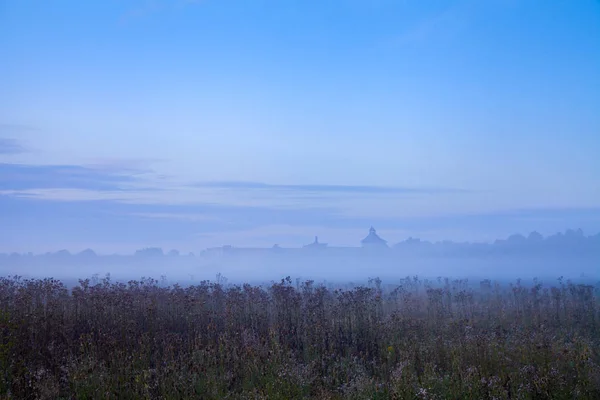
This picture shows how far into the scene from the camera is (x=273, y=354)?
37.2 feet

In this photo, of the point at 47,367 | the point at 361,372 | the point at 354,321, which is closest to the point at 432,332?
the point at 354,321

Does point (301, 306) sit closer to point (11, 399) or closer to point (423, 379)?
point (423, 379)

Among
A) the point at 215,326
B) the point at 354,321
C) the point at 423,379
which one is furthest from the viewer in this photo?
the point at 354,321

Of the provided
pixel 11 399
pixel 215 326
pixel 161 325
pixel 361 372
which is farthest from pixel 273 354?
pixel 11 399

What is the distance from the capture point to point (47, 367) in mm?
10898

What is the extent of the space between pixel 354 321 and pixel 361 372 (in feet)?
14.9

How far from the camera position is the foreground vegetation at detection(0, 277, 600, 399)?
9.39 metres

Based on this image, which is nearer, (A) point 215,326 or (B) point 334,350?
(B) point 334,350

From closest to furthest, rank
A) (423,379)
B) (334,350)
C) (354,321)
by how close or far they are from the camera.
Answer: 1. (423,379)
2. (334,350)
3. (354,321)

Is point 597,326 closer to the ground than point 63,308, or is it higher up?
closer to the ground

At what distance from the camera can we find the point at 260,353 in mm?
11250

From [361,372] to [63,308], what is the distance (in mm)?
9929

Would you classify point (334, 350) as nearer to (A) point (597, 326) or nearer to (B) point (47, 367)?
(B) point (47, 367)

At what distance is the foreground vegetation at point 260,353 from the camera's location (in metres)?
9.39
